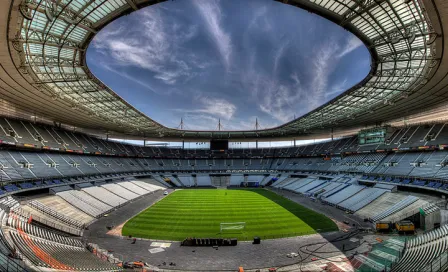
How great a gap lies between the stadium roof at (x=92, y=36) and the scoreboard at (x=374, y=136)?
9.95 metres

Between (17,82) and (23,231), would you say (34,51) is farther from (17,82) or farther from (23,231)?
(23,231)

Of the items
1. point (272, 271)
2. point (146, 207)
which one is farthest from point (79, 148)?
point (272, 271)

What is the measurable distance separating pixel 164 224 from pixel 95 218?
386 inches

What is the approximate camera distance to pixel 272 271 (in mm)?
18562

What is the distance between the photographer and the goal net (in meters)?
28.6

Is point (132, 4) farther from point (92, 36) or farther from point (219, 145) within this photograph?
point (219, 145)

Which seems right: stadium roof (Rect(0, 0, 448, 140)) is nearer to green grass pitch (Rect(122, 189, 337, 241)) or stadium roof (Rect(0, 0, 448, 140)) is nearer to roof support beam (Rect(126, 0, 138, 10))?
roof support beam (Rect(126, 0, 138, 10))

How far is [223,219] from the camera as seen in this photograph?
33.8m

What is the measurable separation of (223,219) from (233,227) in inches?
174

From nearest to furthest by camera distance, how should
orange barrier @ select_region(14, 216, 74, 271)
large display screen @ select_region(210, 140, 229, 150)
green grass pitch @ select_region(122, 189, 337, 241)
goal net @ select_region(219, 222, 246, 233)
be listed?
orange barrier @ select_region(14, 216, 74, 271) → green grass pitch @ select_region(122, 189, 337, 241) → goal net @ select_region(219, 222, 246, 233) → large display screen @ select_region(210, 140, 229, 150)

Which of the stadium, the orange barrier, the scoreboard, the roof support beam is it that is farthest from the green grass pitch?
the roof support beam

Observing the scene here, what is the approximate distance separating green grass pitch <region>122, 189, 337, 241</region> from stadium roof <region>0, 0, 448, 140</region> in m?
16.3

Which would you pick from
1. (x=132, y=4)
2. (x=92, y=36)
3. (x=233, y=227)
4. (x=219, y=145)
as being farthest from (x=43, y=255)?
(x=219, y=145)

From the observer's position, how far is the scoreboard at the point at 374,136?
46787 millimetres
